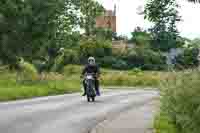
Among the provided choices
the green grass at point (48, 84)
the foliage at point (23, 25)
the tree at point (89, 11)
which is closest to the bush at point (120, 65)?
the tree at point (89, 11)

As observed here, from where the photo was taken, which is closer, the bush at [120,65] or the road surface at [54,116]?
the road surface at [54,116]

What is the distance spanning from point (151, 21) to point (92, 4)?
75248 mm

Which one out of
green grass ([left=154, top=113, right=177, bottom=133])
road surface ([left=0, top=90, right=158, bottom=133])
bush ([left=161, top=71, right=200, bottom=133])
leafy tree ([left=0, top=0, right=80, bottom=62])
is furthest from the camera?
Result: leafy tree ([left=0, top=0, right=80, bottom=62])

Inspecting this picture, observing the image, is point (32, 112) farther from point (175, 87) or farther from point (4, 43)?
point (4, 43)

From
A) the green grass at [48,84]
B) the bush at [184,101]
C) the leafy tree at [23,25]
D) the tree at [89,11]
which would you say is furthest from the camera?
the tree at [89,11]

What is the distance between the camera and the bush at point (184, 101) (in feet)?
35.3

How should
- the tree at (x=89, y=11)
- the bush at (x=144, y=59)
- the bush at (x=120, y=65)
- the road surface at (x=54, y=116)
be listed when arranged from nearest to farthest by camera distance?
the road surface at (x=54, y=116), the bush at (x=120, y=65), the bush at (x=144, y=59), the tree at (x=89, y=11)

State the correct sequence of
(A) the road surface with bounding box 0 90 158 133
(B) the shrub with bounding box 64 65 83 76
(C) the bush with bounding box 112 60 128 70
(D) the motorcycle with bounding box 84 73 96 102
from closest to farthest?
(A) the road surface with bounding box 0 90 158 133
(D) the motorcycle with bounding box 84 73 96 102
(B) the shrub with bounding box 64 65 83 76
(C) the bush with bounding box 112 60 128 70

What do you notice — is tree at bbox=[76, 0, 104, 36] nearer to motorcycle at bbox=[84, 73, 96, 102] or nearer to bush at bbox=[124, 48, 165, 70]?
bush at bbox=[124, 48, 165, 70]

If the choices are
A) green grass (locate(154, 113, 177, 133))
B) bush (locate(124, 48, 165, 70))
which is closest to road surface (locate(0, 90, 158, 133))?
green grass (locate(154, 113, 177, 133))

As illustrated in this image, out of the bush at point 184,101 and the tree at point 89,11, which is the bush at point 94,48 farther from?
the bush at point 184,101

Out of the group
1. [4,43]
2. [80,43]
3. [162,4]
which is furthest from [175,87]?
[80,43]

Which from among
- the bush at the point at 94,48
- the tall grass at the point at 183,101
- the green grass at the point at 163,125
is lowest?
the bush at the point at 94,48

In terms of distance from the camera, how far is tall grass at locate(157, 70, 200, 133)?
1078cm
